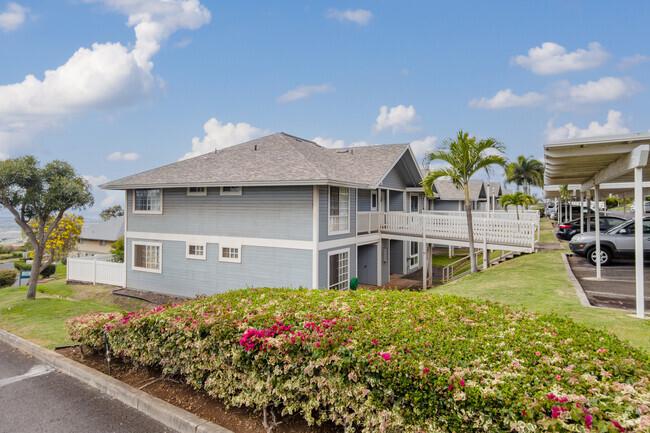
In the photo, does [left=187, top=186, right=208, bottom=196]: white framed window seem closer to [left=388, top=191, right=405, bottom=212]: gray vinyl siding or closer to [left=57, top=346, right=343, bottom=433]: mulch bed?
[left=57, top=346, right=343, bottom=433]: mulch bed

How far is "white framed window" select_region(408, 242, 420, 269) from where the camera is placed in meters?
23.5

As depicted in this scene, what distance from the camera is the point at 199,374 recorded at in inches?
212

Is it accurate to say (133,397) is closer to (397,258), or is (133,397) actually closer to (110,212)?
(397,258)

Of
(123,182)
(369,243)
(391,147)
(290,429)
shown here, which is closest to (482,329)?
(290,429)

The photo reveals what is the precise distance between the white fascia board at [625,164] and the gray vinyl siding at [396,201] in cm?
1093

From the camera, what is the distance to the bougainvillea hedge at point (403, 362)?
10.2 feet

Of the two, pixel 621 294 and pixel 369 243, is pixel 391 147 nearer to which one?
pixel 369 243

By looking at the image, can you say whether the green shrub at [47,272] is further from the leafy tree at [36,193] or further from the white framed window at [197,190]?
the white framed window at [197,190]

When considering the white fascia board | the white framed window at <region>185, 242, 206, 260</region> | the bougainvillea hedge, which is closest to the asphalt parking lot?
the white fascia board

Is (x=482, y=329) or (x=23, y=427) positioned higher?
(x=482, y=329)

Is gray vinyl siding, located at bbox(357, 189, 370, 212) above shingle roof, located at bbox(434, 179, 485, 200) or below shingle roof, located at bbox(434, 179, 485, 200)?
below

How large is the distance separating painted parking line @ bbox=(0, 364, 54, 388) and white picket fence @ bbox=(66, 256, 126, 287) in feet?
41.3

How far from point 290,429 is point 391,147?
18235 millimetres

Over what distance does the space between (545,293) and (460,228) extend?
6.75 meters
